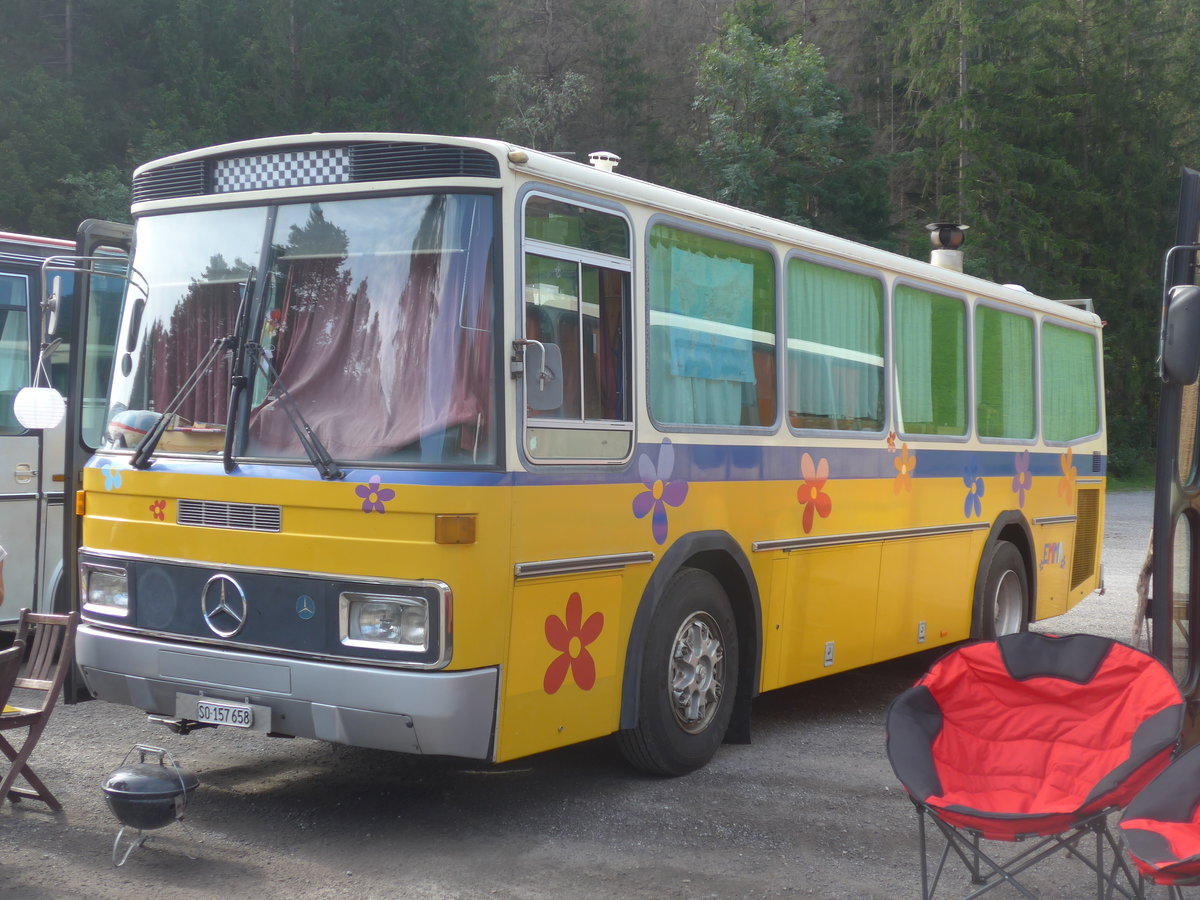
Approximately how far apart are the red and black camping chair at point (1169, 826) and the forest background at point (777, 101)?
30.4 m

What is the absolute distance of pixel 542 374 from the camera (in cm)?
529

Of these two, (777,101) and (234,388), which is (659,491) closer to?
(234,388)

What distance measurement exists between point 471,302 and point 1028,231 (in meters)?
38.8

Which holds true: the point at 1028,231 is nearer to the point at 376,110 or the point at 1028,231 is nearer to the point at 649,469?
the point at 376,110

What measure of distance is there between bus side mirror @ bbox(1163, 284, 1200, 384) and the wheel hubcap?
2469 millimetres

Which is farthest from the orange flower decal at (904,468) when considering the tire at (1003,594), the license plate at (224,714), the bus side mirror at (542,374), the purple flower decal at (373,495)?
the license plate at (224,714)

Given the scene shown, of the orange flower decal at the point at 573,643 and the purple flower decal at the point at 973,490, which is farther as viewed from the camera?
the purple flower decal at the point at 973,490

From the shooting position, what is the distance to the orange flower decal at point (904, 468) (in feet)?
27.1

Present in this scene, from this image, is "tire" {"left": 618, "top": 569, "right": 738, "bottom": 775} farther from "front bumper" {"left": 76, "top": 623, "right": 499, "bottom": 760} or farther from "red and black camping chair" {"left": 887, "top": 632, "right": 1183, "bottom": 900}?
"red and black camping chair" {"left": 887, "top": 632, "right": 1183, "bottom": 900}

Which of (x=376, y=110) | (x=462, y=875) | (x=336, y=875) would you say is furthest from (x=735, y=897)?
(x=376, y=110)

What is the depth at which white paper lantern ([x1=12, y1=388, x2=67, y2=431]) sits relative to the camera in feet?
21.4

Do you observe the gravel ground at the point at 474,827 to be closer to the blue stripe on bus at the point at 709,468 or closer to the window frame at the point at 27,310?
the blue stripe on bus at the point at 709,468

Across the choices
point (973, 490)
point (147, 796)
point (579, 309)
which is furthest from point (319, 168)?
point (973, 490)

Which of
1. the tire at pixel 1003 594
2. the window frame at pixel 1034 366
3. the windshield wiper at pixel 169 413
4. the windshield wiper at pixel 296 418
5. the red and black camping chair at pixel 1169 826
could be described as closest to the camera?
the red and black camping chair at pixel 1169 826
